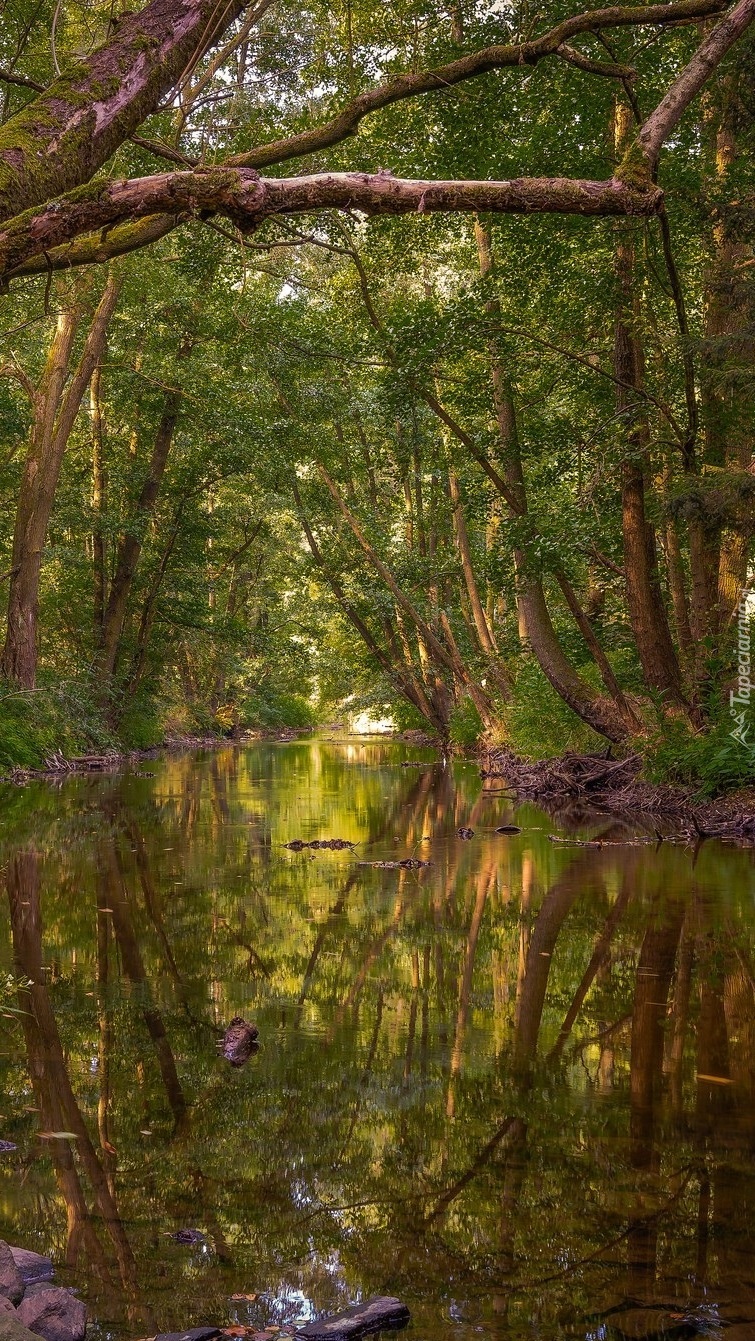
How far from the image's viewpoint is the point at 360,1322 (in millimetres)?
2395

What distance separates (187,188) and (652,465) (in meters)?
8.98

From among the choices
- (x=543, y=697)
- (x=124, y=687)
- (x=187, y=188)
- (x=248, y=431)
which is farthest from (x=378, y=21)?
(x=124, y=687)

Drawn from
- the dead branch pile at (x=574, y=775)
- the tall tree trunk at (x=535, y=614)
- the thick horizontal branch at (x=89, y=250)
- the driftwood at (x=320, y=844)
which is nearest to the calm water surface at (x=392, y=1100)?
the driftwood at (x=320, y=844)

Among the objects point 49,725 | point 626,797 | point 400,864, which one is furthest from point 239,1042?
point 49,725

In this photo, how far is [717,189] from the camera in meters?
12.1

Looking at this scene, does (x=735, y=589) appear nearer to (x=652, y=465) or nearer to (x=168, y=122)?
(x=652, y=465)

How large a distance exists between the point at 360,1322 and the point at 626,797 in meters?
12.6

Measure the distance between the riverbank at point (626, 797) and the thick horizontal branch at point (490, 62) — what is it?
751 centimetres

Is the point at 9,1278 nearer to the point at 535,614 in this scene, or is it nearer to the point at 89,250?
the point at 89,250

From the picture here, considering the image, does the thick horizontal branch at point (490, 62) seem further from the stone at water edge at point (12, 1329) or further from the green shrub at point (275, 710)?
the green shrub at point (275, 710)

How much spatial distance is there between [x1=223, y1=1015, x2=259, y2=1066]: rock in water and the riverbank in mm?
7797

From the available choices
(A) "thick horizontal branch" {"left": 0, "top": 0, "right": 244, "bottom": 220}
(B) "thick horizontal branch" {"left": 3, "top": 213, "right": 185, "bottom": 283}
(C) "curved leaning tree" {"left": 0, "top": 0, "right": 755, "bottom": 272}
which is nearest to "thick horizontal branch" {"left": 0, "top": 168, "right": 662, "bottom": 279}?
(C) "curved leaning tree" {"left": 0, "top": 0, "right": 755, "bottom": 272}

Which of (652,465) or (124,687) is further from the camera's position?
(124,687)

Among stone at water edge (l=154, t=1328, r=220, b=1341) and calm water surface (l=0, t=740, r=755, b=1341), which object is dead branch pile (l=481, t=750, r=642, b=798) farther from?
stone at water edge (l=154, t=1328, r=220, b=1341)
